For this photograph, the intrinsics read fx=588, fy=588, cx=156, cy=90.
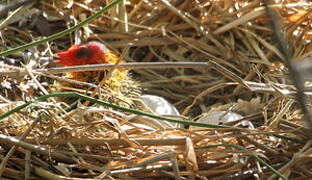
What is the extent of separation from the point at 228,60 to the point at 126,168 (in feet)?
3.13

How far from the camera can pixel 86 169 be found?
1.26 meters

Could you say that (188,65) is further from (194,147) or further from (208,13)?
(208,13)

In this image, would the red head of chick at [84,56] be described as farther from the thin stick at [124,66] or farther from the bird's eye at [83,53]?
the thin stick at [124,66]

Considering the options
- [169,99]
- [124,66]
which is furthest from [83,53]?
[169,99]

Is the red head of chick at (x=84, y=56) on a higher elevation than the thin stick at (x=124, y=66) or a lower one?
higher

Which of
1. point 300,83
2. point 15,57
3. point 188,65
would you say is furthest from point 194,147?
point 15,57

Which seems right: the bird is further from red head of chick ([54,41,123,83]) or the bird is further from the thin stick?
the thin stick

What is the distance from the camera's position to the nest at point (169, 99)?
1.21 meters

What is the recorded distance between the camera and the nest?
1213mm

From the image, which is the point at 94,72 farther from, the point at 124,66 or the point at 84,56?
the point at 124,66

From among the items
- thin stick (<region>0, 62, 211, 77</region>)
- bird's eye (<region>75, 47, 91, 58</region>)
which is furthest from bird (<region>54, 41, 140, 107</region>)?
thin stick (<region>0, 62, 211, 77</region>)

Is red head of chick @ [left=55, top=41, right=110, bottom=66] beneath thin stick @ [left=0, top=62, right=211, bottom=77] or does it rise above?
above

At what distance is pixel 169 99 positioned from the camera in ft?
6.67

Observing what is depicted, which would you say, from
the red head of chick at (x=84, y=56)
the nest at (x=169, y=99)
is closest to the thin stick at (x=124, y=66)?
the nest at (x=169, y=99)
